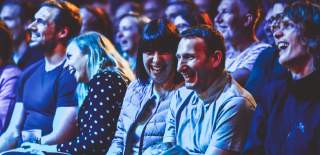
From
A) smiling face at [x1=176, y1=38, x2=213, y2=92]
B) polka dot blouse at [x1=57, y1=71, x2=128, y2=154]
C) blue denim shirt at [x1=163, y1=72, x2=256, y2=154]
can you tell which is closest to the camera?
blue denim shirt at [x1=163, y1=72, x2=256, y2=154]

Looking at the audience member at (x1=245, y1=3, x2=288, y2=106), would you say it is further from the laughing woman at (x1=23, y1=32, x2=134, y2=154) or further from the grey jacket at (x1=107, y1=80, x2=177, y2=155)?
the laughing woman at (x1=23, y1=32, x2=134, y2=154)

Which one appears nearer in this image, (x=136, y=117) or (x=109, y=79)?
(x=136, y=117)

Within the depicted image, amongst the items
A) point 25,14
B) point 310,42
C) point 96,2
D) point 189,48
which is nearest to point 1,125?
point 25,14

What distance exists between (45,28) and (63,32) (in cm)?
13

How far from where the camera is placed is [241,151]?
323cm

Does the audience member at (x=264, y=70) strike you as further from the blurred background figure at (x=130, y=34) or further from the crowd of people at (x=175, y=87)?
the blurred background figure at (x=130, y=34)

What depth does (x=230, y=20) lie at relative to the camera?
15.4 feet

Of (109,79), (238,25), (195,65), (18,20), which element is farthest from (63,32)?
(195,65)

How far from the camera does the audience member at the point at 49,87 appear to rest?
4.22m

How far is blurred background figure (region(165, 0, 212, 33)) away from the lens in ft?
16.3

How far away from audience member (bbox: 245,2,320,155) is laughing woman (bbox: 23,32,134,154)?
106 cm

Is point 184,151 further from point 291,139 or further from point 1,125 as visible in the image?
point 1,125

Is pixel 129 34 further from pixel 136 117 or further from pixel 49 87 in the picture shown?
pixel 136 117

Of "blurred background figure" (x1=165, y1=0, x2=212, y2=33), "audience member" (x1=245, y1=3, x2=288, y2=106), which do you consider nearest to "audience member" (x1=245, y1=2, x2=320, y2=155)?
"audience member" (x1=245, y1=3, x2=288, y2=106)
